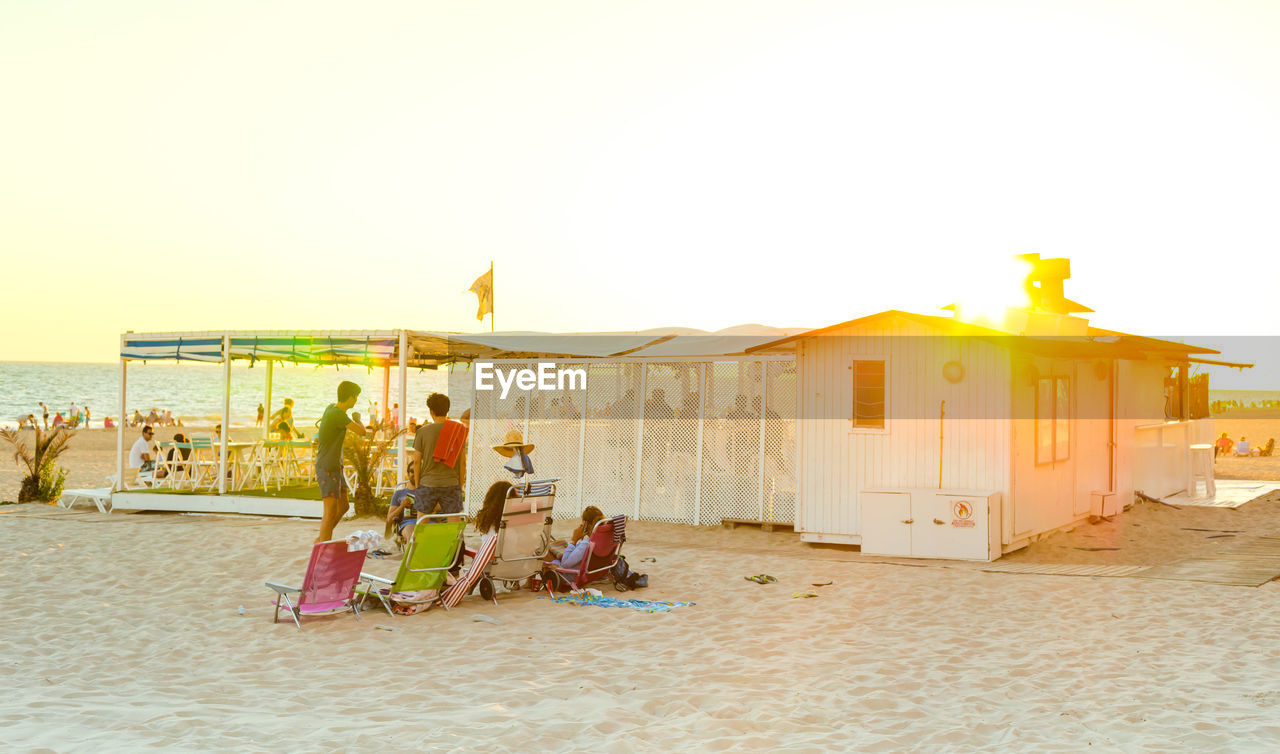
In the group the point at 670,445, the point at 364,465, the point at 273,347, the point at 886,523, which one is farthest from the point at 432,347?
the point at 886,523

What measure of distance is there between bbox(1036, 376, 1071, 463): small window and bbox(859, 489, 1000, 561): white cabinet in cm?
169

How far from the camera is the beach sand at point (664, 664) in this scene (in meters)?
5.00

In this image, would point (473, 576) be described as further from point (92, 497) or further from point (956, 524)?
point (92, 497)

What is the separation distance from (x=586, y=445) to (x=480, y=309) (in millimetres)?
5164

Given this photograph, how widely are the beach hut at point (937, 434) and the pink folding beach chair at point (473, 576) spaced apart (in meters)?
4.64

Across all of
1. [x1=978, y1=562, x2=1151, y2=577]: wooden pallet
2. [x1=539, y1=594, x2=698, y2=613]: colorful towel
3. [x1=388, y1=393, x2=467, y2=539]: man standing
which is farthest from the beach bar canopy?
[x1=539, y1=594, x2=698, y2=613]: colorful towel

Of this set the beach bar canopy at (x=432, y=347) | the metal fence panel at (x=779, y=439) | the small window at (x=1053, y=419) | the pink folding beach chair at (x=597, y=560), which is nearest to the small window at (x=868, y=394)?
the metal fence panel at (x=779, y=439)

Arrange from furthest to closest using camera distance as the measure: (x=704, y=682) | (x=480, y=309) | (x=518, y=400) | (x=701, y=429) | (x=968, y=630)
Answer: (x=480, y=309), (x=518, y=400), (x=701, y=429), (x=968, y=630), (x=704, y=682)

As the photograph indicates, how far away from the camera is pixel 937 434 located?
11336 millimetres

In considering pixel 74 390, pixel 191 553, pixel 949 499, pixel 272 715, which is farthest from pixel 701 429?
pixel 74 390

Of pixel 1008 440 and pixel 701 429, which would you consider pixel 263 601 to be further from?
pixel 1008 440

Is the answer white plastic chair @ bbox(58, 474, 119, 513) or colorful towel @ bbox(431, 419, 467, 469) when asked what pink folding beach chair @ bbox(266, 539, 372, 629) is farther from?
white plastic chair @ bbox(58, 474, 119, 513)

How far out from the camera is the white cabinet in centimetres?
1052

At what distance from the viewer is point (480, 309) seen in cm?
1825
